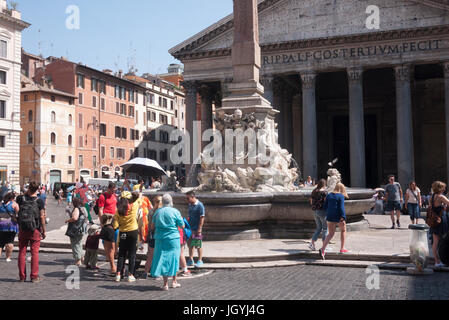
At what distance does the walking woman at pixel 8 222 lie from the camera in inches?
Result: 351

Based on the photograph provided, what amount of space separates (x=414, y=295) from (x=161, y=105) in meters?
56.6

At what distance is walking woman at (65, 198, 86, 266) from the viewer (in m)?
8.41

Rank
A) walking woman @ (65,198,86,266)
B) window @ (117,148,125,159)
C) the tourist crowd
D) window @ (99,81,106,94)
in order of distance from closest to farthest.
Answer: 1. the tourist crowd
2. walking woman @ (65,198,86,266)
3. window @ (99,81,106,94)
4. window @ (117,148,125,159)

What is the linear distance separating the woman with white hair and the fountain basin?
3.06 metres

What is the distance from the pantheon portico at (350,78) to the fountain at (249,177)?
18.2 m

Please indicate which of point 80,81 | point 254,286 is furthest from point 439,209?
point 80,81

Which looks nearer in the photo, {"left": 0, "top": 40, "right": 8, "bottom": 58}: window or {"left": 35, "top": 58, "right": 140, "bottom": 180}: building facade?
{"left": 0, "top": 40, "right": 8, "bottom": 58}: window

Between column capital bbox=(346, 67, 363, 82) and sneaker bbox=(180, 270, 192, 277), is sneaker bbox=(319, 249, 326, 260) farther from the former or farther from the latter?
column capital bbox=(346, 67, 363, 82)

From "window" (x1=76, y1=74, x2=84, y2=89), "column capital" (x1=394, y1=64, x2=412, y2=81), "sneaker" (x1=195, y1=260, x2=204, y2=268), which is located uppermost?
"window" (x1=76, y1=74, x2=84, y2=89)

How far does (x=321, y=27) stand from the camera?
30.4 meters

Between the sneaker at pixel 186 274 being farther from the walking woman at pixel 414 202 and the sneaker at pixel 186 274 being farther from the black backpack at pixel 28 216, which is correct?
the walking woman at pixel 414 202

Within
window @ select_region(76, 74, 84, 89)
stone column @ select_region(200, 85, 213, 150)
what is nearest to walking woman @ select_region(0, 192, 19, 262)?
stone column @ select_region(200, 85, 213, 150)
